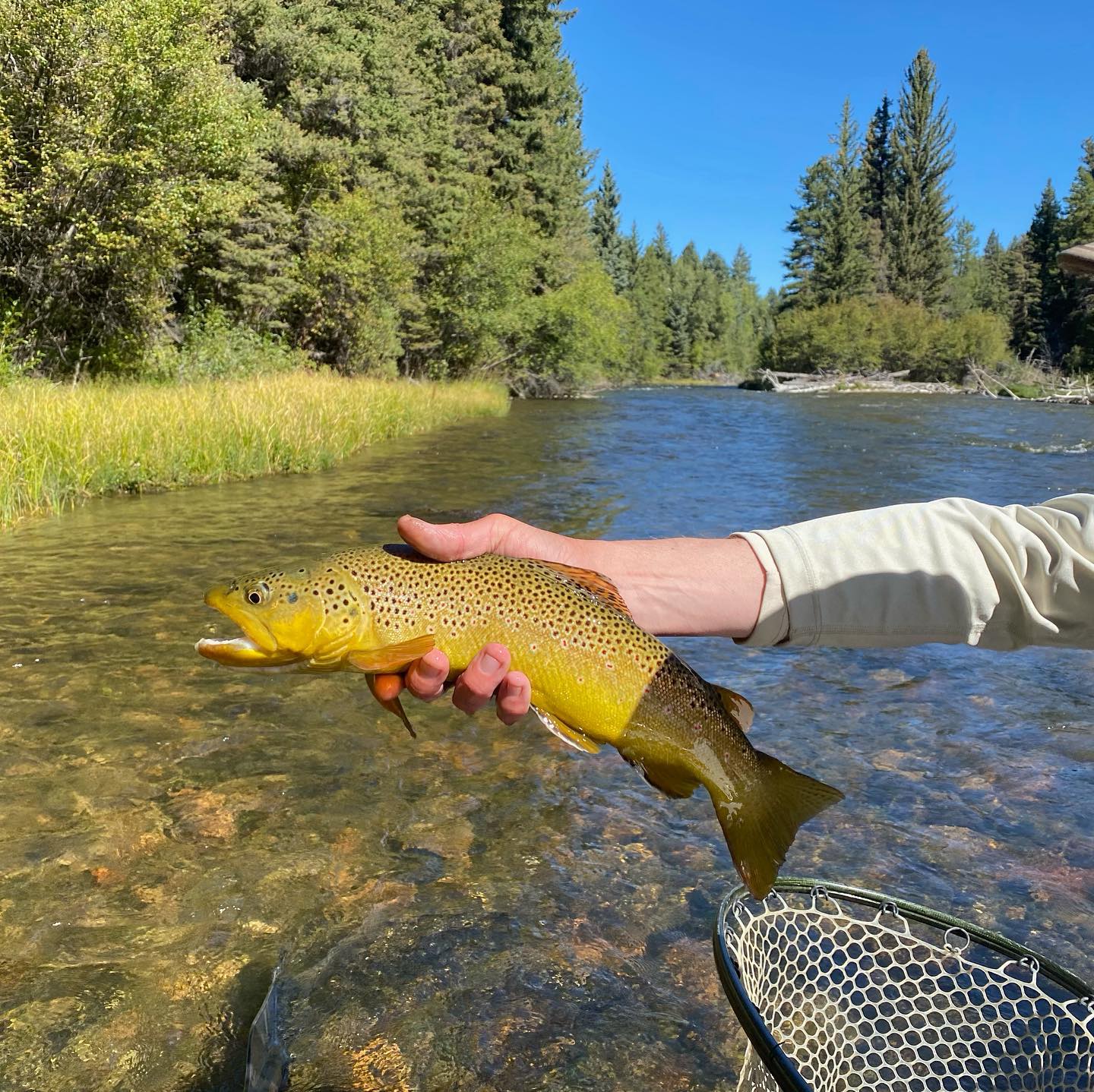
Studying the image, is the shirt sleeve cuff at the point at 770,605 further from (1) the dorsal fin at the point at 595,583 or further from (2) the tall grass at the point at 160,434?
(2) the tall grass at the point at 160,434

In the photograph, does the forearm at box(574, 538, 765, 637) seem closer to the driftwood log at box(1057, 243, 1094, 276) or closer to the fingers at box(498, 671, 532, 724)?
the fingers at box(498, 671, 532, 724)

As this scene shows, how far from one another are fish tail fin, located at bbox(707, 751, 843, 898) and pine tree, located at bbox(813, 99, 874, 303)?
80.7 m

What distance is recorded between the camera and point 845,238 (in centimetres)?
7662

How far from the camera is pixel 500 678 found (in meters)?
2.44

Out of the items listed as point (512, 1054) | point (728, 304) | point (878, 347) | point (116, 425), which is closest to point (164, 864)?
point (512, 1054)

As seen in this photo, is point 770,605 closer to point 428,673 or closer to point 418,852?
point 428,673

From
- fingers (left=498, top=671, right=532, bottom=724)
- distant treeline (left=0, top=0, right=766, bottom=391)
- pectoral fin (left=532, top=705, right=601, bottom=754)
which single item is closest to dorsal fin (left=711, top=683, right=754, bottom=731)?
pectoral fin (left=532, top=705, right=601, bottom=754)

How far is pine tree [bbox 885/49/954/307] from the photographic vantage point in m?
75.4

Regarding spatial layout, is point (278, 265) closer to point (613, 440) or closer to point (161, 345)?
point (161, 345)

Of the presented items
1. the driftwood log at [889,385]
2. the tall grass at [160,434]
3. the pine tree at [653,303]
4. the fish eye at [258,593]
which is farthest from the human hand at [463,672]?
the pine tree at [653,303]

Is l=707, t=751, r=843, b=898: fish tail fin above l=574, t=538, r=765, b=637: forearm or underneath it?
underneath

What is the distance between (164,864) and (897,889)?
10.3 ft

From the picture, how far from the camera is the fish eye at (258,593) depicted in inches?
92.7

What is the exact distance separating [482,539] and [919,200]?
8522 centimetres
